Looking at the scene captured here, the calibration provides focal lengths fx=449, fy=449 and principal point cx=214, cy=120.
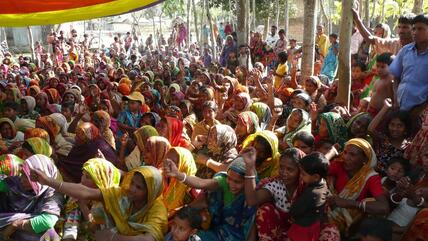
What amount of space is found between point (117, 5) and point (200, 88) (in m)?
2.08

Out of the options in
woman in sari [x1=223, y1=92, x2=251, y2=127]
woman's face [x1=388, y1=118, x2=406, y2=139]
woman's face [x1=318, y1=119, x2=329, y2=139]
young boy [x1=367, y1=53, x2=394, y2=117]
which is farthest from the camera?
woman in sari [x1=223, y1=92, x2=251, y2=127]

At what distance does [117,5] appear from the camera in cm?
652

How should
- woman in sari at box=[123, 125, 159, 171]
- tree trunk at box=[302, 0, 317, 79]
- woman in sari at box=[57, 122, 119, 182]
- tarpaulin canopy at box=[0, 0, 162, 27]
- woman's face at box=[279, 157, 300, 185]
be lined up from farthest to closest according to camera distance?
tree trunk at box=[302, 0, 317, 79] → tarpaulin canopy at box=[0, 0, 162, 27] → woman in sari at box=[57, 122, 119, 182] → woman in sari at box=[123, 125, 159, 171] → woman's face at box=[279, 157, 300, 185]

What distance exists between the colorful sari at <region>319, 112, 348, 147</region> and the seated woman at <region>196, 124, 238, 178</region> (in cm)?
105

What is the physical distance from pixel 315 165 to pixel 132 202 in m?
1.50

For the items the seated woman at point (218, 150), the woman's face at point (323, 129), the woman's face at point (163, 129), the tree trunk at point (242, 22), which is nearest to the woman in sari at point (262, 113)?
the woman's face at point (323, 129)

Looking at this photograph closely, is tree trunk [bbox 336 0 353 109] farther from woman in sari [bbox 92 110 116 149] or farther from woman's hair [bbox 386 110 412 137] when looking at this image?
woman in sari [bbox 92 110 116 149]

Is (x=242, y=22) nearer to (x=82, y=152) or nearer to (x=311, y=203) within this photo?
(x=82, y=152)

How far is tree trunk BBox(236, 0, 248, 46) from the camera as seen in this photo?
12223 mm

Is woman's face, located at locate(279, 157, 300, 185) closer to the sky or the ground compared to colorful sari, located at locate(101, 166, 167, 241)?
closer to the sky

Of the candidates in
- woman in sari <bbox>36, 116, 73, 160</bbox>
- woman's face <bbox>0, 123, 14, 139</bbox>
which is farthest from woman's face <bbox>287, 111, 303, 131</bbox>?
woman's face <bbox>0, 123, 14, 139</bbox>

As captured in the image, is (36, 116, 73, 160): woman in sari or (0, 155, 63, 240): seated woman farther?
(36, 116, 73, 160): woman in sari

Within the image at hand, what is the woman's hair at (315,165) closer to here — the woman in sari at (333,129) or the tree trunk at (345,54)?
the woman in sari at (333,129)

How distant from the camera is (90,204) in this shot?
170 inches
